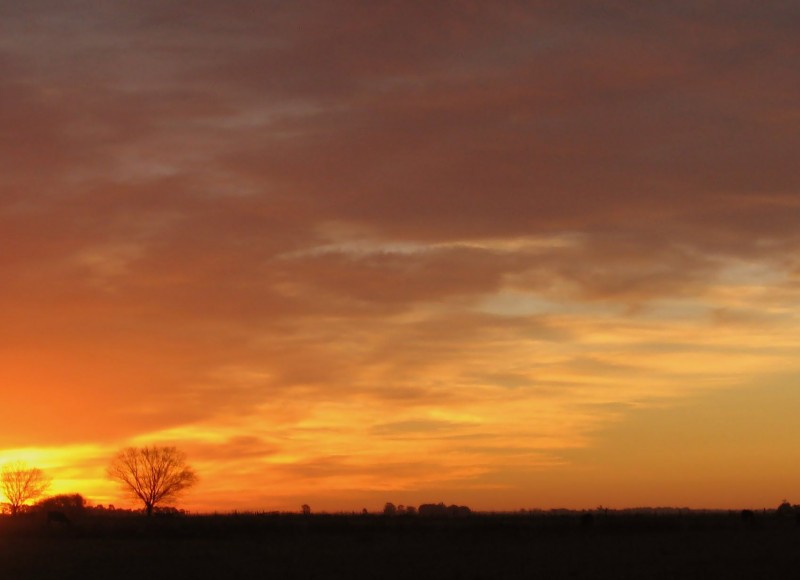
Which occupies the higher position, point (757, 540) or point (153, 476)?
point (153, 476)

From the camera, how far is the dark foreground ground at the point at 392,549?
51.0m

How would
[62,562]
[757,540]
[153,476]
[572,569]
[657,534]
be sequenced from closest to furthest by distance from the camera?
[572,569] → [62,562] → [757,540] → [657,534] → [153,476]

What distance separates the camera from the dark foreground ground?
2008 inches

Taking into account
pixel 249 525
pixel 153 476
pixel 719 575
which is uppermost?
pixel 153 476

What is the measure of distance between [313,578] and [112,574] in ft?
36.7

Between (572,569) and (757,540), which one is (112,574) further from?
(757,540)

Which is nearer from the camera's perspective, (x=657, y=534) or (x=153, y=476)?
(x=657, y=534)

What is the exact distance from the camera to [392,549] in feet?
211

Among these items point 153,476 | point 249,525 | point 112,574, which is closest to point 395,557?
point 112,574

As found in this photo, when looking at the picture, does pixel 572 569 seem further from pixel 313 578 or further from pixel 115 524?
pixel 115 524

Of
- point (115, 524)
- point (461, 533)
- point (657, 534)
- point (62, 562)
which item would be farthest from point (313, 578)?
point (115, 524)

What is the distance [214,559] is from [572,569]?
2194cm

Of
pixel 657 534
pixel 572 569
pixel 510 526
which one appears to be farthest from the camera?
pixel 510 526

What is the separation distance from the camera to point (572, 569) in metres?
50.6
